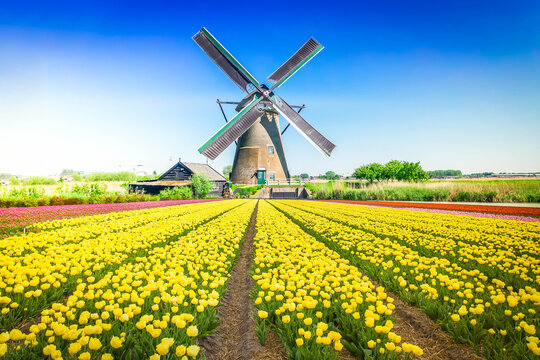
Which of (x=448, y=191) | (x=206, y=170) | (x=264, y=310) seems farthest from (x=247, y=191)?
(x=264, y=310)

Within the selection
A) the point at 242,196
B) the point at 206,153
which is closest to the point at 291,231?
the point at 206,153

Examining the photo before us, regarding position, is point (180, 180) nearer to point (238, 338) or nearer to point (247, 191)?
point (247, 191)

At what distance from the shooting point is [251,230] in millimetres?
8758

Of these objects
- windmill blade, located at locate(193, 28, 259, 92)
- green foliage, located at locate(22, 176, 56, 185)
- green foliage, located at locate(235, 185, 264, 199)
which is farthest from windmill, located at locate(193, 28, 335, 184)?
green foliage, located at locate(22, 176, 56, 185)

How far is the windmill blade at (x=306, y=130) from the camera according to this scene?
3085 cm

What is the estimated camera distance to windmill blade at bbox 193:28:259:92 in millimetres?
27631

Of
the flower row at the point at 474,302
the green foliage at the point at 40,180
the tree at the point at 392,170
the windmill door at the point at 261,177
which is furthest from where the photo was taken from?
the tree at the point at 392,170

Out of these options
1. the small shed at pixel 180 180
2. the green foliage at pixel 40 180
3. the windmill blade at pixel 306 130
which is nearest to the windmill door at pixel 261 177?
the small shed at pixel 180 180

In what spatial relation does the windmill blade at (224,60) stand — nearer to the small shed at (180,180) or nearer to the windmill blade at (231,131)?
the windmill blade at (231,131)

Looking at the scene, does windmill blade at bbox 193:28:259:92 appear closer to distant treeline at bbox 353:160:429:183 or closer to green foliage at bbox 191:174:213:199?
green foliage at bbox 191:174:213:199

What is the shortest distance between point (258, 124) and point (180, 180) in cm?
1371

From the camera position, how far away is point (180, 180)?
36719 mm

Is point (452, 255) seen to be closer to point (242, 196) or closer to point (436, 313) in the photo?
point (436, 313)

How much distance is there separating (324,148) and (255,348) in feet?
98.0
